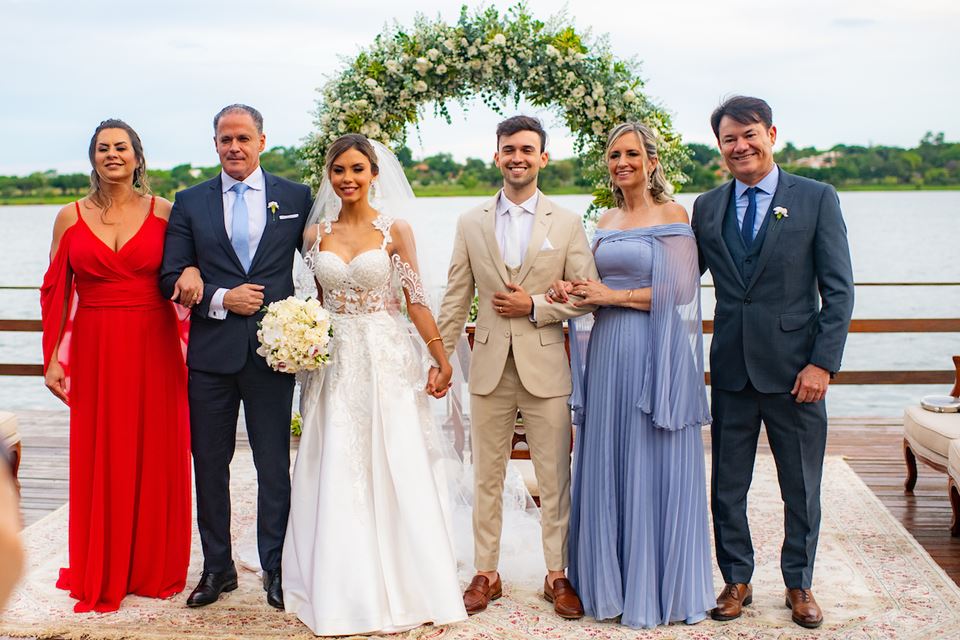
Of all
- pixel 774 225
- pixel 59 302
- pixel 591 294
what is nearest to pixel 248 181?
pixel 59 302

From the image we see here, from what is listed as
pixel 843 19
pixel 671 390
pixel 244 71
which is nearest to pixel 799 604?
pixel 671 390

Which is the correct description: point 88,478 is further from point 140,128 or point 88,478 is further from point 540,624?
point 540,624

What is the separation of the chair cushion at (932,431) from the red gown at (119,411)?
158 inches

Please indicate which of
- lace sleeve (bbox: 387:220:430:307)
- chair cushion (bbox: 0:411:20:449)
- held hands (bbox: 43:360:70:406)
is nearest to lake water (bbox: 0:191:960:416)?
lace sleeve (bbox: 387:220:430:307)

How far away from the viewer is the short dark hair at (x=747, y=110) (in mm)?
3656

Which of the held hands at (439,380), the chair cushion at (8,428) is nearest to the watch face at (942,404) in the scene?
the held hands at (439,380)

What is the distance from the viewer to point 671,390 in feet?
12.2

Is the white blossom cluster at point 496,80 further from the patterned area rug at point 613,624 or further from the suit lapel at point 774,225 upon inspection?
the patterned area rug at point 613,624

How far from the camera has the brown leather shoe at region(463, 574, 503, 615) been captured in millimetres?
3949

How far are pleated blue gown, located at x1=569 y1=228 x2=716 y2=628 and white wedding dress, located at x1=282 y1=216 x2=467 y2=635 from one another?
64 cm

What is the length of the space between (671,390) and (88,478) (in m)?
2.61

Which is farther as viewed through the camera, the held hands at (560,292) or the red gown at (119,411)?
the red gown at (119,411)

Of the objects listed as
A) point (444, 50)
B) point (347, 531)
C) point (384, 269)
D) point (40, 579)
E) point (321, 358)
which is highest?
point (444, 50)

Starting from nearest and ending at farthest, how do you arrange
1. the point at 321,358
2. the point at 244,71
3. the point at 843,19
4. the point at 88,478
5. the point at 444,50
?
the point at 321,358 → the point at 88,478 → the point at 444,50 → the point at 244,71 → the point at 843,19
